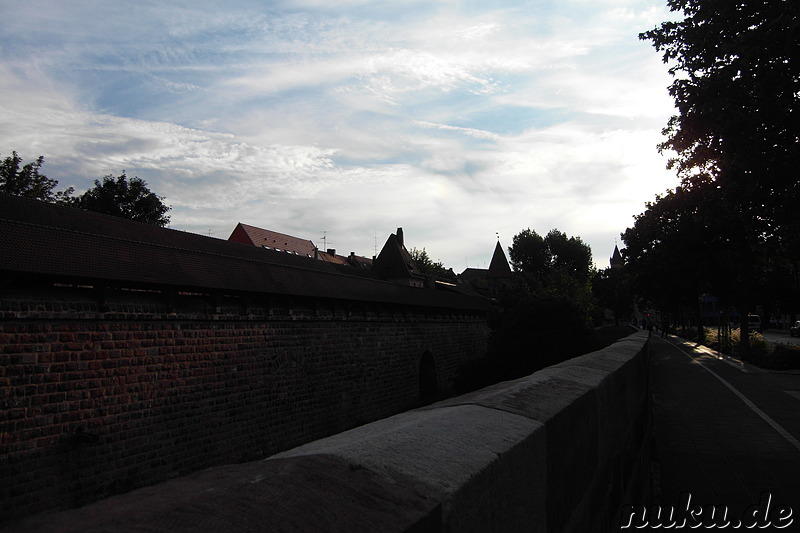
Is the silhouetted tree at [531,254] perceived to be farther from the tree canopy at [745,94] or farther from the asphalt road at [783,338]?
the tree canopy at [745,94]

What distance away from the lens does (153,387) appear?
1297 cm

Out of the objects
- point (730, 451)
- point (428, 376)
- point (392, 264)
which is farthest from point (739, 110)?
point (392, 264)

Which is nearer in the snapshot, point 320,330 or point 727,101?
point 727,101

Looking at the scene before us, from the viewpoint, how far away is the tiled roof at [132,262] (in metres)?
11.5

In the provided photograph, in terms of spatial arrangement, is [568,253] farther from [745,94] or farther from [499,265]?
[745,94]

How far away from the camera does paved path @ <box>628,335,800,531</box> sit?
5.60m

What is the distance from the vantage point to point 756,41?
11.4m

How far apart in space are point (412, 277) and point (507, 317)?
121 ft

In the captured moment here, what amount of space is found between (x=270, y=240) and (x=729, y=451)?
226 ft

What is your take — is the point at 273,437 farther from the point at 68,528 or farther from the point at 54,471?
the point at 68,528

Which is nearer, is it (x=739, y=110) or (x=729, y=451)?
(x=729, y=451)

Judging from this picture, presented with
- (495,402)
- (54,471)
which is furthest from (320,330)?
(495,402)

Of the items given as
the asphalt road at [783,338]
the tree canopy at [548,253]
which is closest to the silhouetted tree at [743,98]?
the asphalt road at [783,338]

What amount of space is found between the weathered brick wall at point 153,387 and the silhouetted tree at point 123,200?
32.4 meters
